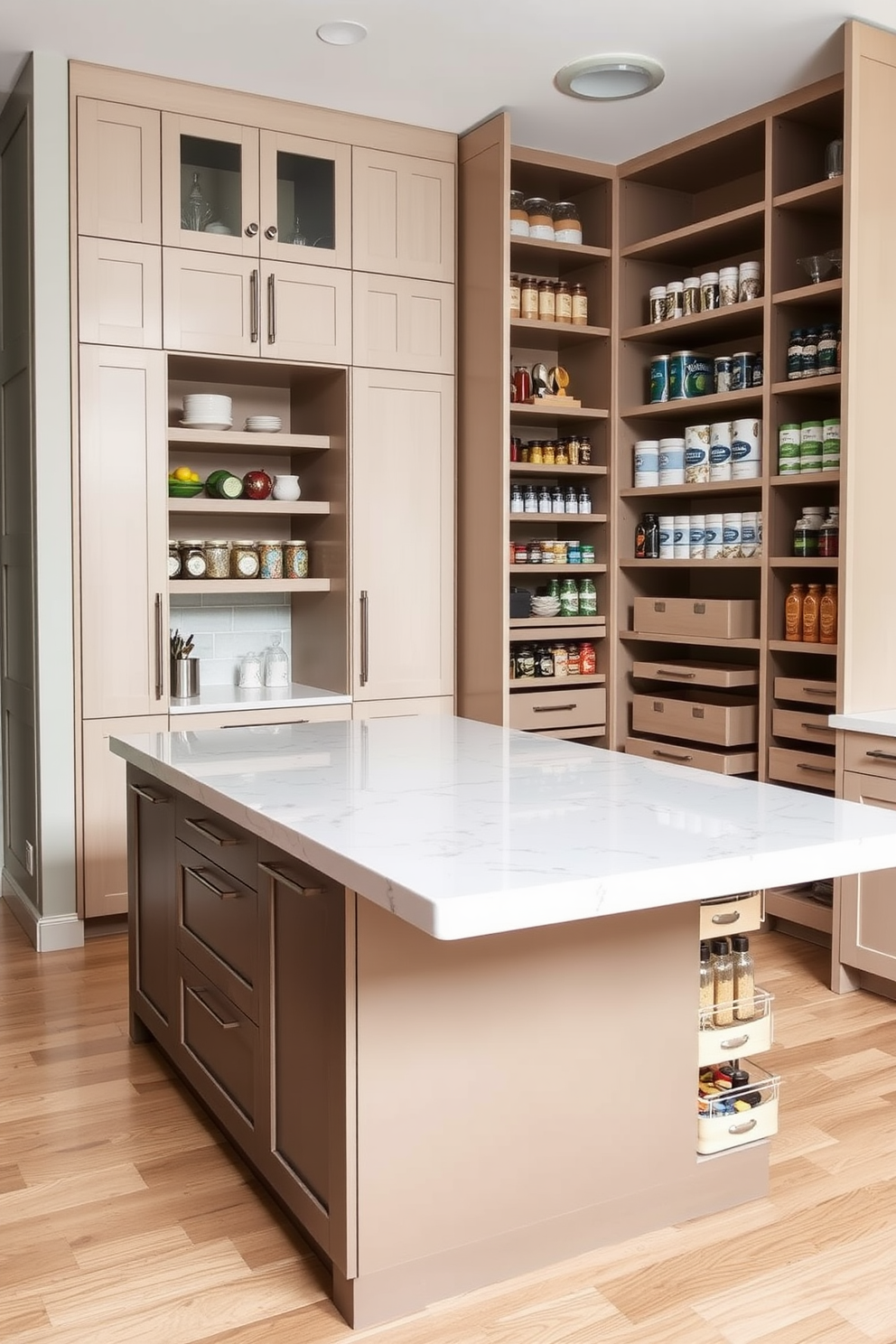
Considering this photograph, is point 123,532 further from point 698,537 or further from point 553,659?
point 698,537

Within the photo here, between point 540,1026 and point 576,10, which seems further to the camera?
point 576,10

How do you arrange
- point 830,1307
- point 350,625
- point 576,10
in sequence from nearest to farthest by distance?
point 830,1307, point 576,10, point 350,625

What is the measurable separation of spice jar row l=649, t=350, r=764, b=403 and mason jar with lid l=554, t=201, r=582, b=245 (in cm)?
55

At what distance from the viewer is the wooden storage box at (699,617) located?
13.8 ft

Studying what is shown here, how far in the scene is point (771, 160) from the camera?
399 centimetres

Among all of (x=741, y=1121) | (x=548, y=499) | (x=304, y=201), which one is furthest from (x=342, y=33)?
(x=741, y=1121)

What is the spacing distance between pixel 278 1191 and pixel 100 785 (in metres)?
2.00

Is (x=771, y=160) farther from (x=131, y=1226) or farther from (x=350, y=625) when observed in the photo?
(x=131, y=1226)

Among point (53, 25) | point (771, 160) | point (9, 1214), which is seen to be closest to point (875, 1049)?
point (9, 1214)

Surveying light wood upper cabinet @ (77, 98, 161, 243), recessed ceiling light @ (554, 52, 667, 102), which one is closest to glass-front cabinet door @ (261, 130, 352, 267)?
light wood upper cabinet @ (77, 98, 161, 243)

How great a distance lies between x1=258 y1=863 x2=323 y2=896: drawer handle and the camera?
1985mm

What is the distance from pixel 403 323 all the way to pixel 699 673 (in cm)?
164

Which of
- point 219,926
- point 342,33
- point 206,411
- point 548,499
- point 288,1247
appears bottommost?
point 288,1247

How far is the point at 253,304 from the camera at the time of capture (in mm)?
4102
